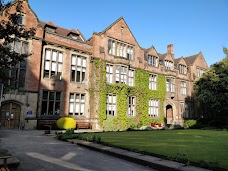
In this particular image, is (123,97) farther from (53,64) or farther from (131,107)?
(53,64)

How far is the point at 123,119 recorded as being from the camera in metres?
26.1

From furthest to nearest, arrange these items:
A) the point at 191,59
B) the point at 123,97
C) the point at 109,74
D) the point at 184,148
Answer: the point at 191,59 < the point at 123,97 < the point at 109,74 < the point at 184,148

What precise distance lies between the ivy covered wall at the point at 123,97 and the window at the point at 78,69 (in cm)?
139

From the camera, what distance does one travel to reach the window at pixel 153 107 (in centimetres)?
3109

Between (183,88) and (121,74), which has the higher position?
(121,74)

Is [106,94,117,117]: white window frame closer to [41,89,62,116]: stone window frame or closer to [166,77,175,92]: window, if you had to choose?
[41,89,62,116]: stone window frame

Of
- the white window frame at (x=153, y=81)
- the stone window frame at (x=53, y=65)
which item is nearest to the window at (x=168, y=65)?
the white window frame at (x=153, y=81)

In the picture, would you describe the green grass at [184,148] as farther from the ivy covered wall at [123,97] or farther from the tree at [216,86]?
the tree at [216,86]

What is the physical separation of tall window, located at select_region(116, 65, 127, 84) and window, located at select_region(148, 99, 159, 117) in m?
6.52

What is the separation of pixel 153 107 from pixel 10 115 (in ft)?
66.2

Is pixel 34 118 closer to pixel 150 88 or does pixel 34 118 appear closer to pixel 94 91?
pixel 94 91

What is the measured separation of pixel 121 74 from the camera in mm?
27125

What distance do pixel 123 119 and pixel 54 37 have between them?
13191 mm

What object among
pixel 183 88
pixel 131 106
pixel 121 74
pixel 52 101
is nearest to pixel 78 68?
pixel 52 101
